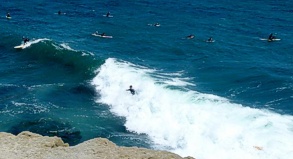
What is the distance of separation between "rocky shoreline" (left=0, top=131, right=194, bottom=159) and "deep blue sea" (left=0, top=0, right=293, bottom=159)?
1063cm

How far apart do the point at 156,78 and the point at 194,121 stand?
10.7m

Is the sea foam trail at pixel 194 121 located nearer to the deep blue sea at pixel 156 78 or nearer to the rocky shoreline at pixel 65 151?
the deep blue sea at pixel 156 78

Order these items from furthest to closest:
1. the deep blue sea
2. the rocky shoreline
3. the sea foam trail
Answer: the deep blue sea → the sea foam trail → the rocky shoreline

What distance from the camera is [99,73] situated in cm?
4962

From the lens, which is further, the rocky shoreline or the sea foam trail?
the sea foam trail

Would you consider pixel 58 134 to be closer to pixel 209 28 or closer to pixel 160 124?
A: pixel 160 124

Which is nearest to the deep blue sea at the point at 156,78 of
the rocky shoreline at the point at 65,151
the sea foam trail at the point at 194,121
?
the sea foam trail at the point at 194,121

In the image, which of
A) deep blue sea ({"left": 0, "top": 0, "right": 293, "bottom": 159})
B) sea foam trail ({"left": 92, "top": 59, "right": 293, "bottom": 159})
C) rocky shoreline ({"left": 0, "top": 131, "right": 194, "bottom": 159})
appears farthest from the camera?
deep blue sea ({"left": 0, "top": 0, "right": 293, "bottom": 159})

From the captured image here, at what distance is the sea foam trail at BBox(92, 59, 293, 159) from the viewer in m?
32.2

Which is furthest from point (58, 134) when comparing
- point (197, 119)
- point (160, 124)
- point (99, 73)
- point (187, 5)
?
point (187, 5)

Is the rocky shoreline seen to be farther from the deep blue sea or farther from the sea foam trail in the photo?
the sea foam trail

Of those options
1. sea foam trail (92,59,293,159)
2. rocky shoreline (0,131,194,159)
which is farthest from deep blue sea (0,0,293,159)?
rocky shoreline (0,131,194,159)

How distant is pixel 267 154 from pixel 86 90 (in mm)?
21850

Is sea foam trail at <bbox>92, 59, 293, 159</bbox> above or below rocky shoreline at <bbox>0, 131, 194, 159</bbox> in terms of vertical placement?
below
